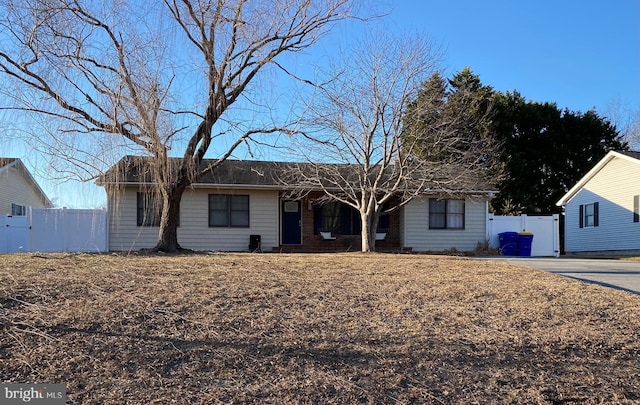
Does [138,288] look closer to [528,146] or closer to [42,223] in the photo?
[42,223]

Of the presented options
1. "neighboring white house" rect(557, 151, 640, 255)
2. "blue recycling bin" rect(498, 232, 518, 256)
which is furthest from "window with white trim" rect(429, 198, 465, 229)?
"neighboring white house" rect(557, 151, 640, 255)

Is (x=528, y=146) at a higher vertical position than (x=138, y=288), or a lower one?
higher

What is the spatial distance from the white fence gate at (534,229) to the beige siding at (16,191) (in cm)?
1881

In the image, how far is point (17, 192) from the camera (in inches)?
1039

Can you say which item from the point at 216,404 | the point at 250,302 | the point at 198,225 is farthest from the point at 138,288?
the point at 198,225

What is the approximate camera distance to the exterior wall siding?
74.0 ft

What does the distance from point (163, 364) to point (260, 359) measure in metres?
0.86

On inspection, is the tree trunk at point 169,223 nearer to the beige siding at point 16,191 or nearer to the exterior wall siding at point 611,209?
the beige siding at point 16,191

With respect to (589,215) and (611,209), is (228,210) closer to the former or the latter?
(611,209)

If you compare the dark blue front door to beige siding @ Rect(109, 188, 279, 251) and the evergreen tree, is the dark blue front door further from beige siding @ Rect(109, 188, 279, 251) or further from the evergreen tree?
the evergreen tree

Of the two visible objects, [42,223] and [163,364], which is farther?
[42,223]

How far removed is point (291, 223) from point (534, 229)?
9.29 meters

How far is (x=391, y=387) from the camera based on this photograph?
451 cm

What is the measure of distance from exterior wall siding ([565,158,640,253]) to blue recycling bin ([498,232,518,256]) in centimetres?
656
